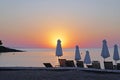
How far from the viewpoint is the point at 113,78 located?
1216 cm

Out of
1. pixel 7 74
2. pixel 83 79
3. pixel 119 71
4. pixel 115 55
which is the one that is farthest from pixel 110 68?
pixel 7 74

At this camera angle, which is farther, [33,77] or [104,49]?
[104,49]

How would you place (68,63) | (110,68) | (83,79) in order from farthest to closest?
(68,63) → (110,68) → (83,79)

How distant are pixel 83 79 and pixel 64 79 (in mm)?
647

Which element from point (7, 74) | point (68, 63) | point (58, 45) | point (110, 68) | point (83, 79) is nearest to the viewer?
point (83, 79)

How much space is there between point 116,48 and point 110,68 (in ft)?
7.58

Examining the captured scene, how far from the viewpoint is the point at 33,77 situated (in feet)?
41.5

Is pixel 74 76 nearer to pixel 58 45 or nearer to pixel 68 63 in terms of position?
pixel 68 63

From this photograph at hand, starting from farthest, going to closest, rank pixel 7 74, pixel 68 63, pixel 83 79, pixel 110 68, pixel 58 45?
pixel 58 45
pixel 68 63
pixel 110 68
pixel 7 74
pixel 83 79

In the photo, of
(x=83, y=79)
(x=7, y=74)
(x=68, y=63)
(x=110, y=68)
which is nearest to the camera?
(x=83, y=79)

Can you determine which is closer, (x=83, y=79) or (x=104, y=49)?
(x=83, y=79)

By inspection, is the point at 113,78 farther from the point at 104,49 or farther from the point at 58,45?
the point at 58,45

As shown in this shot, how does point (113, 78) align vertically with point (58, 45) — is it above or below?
below

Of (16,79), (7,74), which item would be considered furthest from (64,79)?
(7,74)
